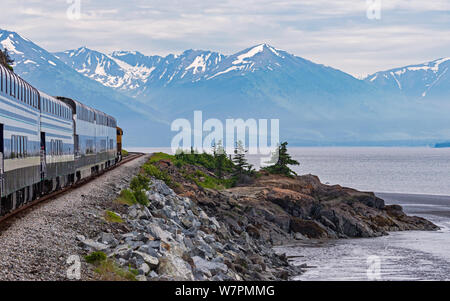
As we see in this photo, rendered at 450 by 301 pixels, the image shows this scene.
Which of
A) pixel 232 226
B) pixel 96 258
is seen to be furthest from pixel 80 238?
pixel 232 226

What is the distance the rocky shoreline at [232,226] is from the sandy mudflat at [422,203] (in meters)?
13.4

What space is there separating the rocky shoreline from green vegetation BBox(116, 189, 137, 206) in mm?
913

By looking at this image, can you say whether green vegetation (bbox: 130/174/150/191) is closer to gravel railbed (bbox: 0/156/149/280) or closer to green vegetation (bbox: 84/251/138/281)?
gravel railbed (bbox: 0/156/149/280)

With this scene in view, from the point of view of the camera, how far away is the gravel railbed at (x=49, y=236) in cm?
1577

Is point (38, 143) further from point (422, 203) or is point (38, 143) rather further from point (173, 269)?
point (422, 203)

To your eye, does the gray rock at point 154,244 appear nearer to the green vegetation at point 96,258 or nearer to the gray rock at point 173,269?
the gray rock at point 173,269

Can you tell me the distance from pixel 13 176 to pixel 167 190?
65.8ft

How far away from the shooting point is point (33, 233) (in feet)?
66.4

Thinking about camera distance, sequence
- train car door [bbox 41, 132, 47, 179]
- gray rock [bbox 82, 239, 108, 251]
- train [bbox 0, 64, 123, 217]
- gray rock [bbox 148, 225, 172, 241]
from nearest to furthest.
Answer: gray rock [bbox 82, 239, 108, 251]
train [bbox 0, 64, 123, 217]
gray rock [bbox 148, 225, 172, 241]
train car door [bbox 41, 132, 47, 179]

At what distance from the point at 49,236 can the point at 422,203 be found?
8094 cm

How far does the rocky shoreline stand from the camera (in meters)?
20.1

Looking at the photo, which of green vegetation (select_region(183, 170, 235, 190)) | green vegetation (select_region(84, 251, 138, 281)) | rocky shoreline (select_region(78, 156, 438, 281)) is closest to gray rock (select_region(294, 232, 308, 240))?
rocky shoreline (select_region(78, 156, 438, 281))

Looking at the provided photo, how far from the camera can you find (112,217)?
26094mm
